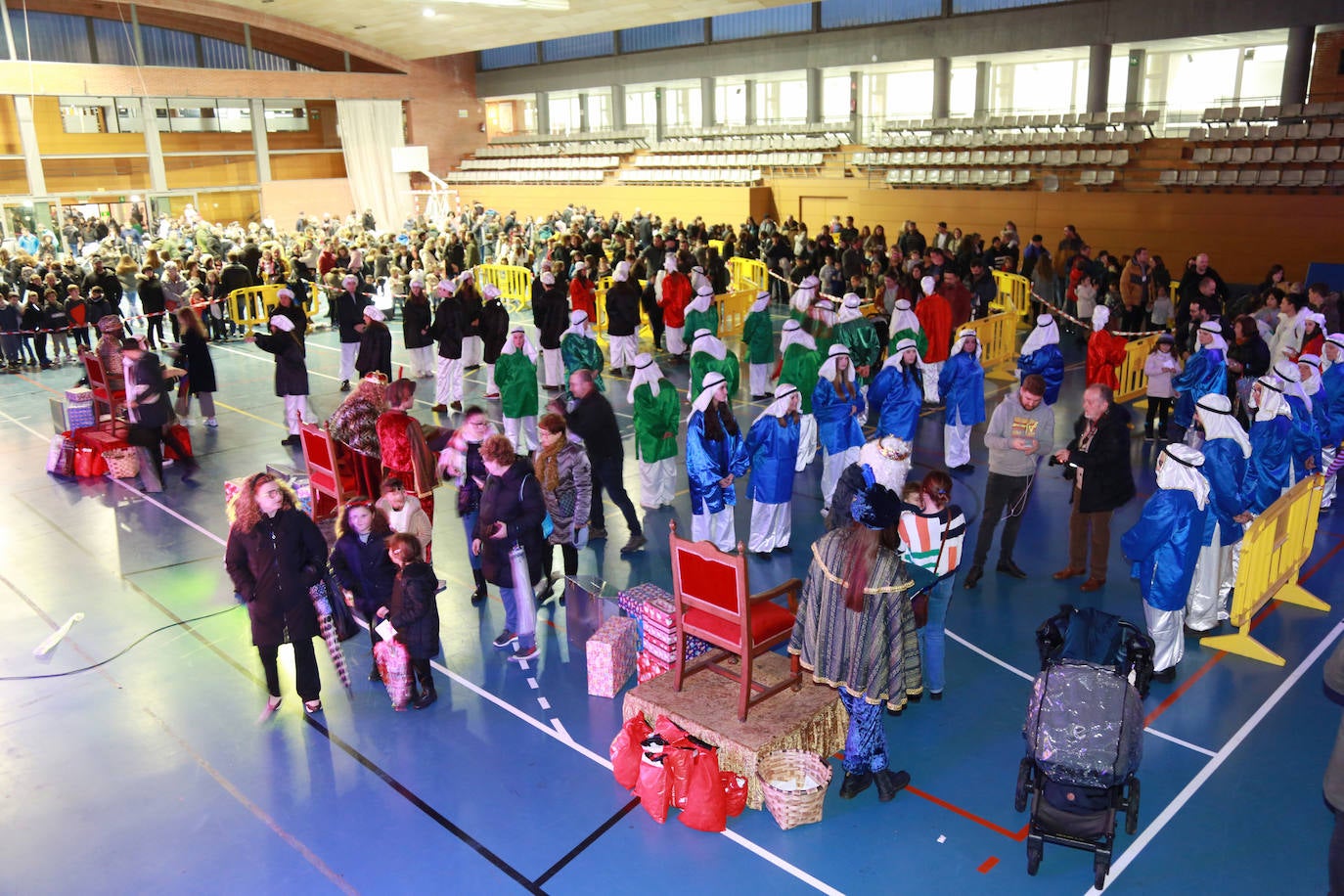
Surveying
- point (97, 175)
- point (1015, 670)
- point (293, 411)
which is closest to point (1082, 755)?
point (1015, 670)

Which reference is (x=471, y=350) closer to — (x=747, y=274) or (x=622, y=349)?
(x=622, y=349)

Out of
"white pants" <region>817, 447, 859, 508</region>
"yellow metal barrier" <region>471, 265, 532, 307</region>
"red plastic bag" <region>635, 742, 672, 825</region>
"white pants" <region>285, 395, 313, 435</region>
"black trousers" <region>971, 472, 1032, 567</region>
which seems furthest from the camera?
"yellow metal barrier" <region>471, 265, 532, 307</region>

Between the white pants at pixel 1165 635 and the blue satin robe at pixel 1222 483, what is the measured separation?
74 cm

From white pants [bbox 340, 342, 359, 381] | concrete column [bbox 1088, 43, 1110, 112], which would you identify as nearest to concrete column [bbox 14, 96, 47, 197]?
white pants [bbox 340, 342, 359, 381]

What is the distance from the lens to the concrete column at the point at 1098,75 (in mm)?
24906

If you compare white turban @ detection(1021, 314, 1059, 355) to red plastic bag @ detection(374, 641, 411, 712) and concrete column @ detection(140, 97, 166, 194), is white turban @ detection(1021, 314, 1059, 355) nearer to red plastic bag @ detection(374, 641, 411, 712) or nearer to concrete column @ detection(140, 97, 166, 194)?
red plastic bag @ detection(374, 641, 411, 712)

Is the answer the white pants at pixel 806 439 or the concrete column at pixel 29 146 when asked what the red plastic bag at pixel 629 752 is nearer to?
the white pants at pixel 806 439

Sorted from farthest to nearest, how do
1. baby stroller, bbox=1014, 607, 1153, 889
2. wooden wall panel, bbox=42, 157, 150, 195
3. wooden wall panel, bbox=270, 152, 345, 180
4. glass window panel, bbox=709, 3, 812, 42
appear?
wooden wall panel, bbox=270, 152, 345, 180 < wooden wall panel, bbox=42, 157, 150, 195 < glass window panel, bbox=709, 3, 812, 42 < baby stroller, bbox=1014, 607, 1153, 889

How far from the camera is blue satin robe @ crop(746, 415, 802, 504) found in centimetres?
847

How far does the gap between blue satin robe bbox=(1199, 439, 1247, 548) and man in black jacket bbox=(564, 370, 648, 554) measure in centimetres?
475

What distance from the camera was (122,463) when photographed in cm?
1196

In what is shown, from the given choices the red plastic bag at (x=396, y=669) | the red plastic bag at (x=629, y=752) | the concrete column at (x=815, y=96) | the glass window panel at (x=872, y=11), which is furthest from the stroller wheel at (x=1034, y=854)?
the concrete column at (x=815, y=96)

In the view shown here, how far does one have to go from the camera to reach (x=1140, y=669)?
18.7 feet

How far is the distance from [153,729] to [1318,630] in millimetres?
8657
